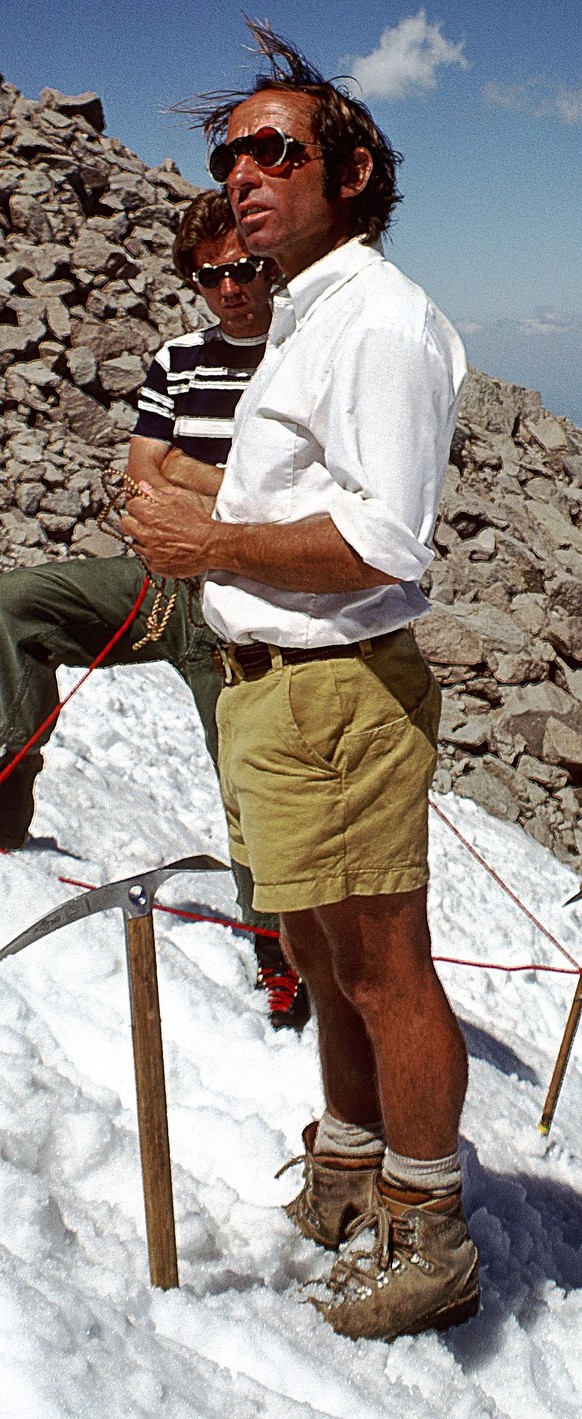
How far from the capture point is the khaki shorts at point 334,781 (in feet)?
6.65

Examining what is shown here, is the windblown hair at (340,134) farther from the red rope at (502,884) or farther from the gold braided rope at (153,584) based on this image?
the red rope at (502,884)

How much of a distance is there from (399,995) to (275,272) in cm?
237

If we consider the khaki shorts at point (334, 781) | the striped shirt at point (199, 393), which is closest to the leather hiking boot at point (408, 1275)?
the khaki shorts at point (334, 781)

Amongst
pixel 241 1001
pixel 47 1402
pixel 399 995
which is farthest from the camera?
pixel 241 1001

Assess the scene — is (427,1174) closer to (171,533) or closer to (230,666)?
(230,666)

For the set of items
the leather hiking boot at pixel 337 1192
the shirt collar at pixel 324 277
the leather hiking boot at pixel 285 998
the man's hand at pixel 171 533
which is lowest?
the leather hiking boot at pixel 285 998

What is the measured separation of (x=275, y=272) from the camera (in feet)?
11.6

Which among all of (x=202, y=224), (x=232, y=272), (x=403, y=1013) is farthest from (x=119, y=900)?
(x=202, y=224)

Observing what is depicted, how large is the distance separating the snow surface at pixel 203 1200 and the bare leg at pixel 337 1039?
1.12 feet

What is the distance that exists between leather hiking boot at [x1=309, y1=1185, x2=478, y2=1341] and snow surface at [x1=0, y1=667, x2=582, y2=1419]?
6cm

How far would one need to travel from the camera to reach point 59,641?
3.81 m

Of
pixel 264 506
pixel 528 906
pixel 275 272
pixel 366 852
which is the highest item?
pixel 275 272

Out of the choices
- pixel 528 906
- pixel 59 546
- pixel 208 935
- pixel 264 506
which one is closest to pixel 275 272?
pixel 264 506

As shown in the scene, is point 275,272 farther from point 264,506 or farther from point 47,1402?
point 47,1402
